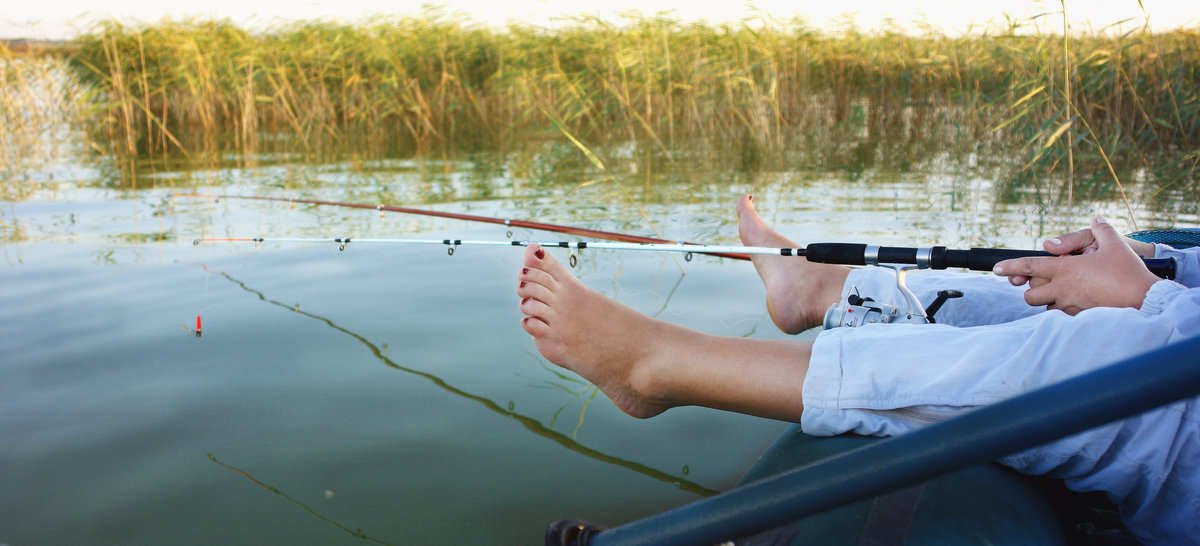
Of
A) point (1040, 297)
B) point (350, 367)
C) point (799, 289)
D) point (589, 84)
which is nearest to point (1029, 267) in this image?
point (1040, 297)

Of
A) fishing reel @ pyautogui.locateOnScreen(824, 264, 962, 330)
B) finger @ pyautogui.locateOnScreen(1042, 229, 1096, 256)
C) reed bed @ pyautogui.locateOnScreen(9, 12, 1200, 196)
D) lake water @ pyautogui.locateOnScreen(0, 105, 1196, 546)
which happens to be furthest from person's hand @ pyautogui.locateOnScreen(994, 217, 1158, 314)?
reed bed @ pyautogui.locateOnScreen(9, 12, 1200, 196)

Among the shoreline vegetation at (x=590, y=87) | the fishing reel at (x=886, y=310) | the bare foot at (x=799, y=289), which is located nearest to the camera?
the fishing reel at (x=886, y=310)

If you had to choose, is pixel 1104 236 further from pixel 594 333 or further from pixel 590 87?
pixel 590 87

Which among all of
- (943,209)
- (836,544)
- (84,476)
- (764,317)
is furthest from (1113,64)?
(84,476)

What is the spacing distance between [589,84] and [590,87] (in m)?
0.09

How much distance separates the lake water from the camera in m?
1.44

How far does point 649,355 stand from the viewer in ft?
4.76

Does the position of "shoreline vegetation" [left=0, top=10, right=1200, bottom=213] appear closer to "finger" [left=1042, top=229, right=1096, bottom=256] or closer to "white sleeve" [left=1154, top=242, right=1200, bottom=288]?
"white sleeve" [left=1154, top=242, right=1200, bottom=288]

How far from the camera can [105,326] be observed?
2.35m

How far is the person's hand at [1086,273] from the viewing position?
4.42ft

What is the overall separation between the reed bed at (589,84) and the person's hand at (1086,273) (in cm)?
391

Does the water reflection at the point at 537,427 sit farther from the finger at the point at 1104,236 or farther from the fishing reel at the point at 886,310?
the finger at the point at 1104,236

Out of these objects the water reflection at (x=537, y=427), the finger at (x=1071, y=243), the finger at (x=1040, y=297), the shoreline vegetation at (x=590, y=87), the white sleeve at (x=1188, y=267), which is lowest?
the water reflection at (x=537, y=427)

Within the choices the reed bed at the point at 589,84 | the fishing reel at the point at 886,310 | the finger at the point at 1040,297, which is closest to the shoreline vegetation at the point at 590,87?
the reed bed at the point at 589,84
